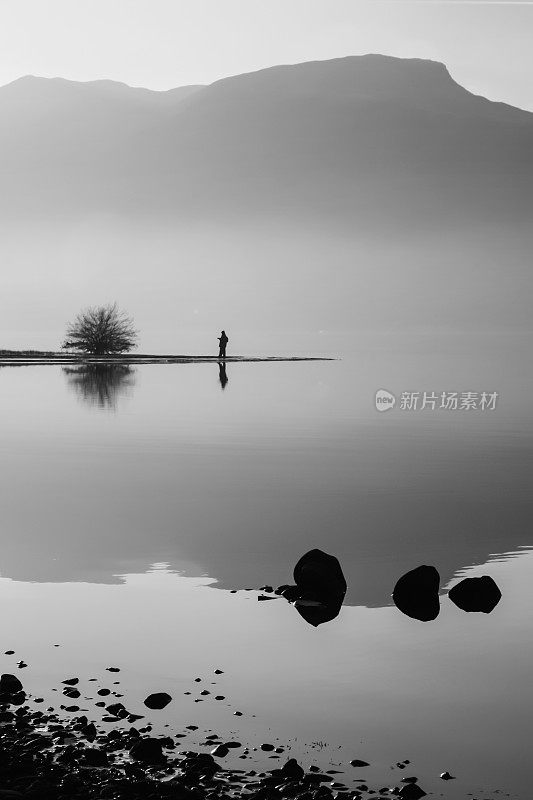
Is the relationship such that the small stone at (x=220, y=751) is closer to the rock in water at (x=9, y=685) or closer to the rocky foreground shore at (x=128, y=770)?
the rocky foreground shore at (x=128, y=770)

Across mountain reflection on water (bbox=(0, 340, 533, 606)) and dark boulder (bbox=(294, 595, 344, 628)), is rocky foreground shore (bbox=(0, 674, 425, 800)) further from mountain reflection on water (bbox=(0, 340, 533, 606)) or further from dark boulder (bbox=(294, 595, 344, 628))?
mountain reflection on water (bbox=(0, 340, 533, 606))

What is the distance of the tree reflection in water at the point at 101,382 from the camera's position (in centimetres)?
5874

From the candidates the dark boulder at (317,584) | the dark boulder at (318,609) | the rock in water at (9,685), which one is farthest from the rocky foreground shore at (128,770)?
the dark boulder at (317,584)

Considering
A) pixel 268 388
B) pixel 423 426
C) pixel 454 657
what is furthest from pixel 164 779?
pixel 268 388

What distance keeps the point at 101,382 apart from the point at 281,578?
54434 millimetres

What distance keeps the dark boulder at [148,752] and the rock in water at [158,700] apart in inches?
60.9

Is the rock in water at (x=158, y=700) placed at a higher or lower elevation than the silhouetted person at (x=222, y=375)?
lower

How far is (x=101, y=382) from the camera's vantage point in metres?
72.8

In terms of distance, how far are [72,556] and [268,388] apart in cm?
5066

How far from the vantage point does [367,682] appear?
1406 cm

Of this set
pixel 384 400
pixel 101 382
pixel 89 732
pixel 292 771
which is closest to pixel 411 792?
pixel 292 771

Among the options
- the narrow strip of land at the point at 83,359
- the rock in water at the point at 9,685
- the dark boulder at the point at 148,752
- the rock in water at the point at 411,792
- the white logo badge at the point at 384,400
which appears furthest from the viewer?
the narrow strip of land at the point at 83,359

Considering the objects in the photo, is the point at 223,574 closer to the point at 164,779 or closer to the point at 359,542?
the point at 359,542

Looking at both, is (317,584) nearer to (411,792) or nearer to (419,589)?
(419,589)
